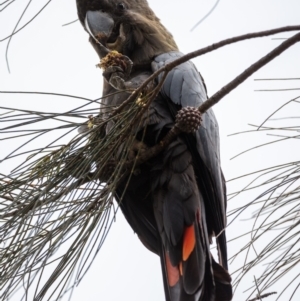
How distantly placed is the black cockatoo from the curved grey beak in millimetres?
301

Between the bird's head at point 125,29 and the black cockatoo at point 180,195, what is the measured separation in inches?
5.5

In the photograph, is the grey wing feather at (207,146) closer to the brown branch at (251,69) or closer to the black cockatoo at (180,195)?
the black cockatoo at (180,195)

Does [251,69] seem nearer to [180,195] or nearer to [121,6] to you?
[180,195]

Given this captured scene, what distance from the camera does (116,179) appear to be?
1.69 m

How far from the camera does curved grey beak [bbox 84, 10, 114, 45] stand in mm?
2914

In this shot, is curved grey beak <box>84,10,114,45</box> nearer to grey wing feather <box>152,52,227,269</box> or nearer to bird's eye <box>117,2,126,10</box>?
bird's eye <box>117,2,126,10</box>

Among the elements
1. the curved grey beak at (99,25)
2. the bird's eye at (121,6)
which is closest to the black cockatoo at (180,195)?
the curved grey beak at (99,25)

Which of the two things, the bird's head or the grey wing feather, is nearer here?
the grey wing feather

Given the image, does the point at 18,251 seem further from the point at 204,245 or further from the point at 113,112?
the point at 204,245

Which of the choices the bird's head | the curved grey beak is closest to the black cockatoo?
the bird's head

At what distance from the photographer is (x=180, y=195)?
2.32 meters

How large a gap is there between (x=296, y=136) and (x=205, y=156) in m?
0.77

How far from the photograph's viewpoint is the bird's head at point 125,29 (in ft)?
9.37

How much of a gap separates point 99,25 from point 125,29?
4.7 inches
